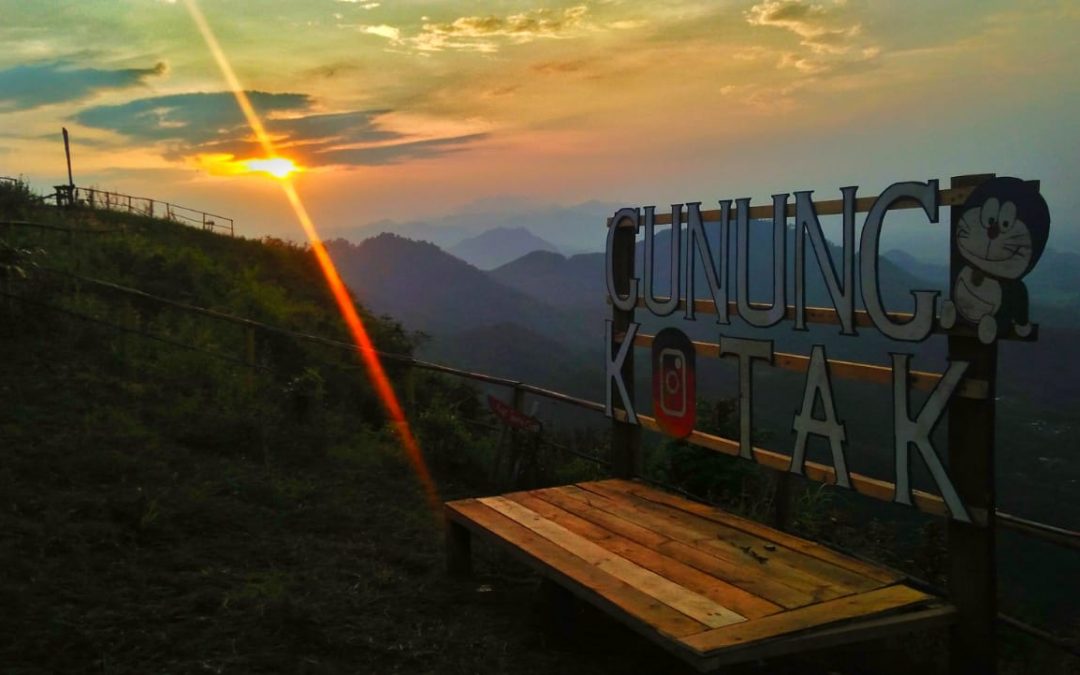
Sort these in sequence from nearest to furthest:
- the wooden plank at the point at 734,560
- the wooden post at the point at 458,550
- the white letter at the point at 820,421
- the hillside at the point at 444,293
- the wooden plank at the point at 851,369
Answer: the wooden plank at the point at 734,560 → the wooden plank at the point at 851,369 → the white letter at the point at 820,421 → the wooden post at the point at 458,550 → the hillside at the point at 444,293

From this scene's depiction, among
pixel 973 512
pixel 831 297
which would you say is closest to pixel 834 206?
pixel 831 297

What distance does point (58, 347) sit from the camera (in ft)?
36.5

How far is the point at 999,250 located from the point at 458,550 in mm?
3708

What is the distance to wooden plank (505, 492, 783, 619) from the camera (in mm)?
3496

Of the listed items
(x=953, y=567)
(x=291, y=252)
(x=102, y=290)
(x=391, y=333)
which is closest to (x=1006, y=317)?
(x=953, y=567)

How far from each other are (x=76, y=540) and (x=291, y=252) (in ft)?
89.0

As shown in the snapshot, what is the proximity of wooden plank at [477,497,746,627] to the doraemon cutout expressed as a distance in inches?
63.6

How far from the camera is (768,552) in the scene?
4.19 m

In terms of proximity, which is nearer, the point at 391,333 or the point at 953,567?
the point at 953,567

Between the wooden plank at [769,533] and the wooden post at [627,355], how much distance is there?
0.80ft

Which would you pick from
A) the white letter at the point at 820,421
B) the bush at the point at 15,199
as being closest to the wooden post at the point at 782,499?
the white letter at the point at 820,421

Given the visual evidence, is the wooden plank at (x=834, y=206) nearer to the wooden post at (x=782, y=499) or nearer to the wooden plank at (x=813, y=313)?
the wooden plank at (x=813, y=313)

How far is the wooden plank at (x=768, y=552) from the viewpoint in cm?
375

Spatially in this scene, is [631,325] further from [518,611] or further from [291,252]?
[291,252]
